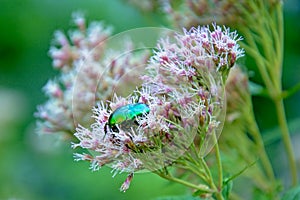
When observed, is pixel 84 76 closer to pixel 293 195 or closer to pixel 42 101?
pixel 293 195

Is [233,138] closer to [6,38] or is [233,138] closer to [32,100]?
[32,100]

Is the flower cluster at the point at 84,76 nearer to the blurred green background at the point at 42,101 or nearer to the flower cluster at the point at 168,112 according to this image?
the flower cluster at the point at 168,112

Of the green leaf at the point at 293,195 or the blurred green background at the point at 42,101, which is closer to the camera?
the green leaf at the point at 293,195

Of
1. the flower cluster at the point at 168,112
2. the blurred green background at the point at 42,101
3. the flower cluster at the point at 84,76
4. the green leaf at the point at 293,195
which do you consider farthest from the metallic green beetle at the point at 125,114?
the blurred green background at the point at 42,101

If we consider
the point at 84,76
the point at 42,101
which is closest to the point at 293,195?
the point at 84,76

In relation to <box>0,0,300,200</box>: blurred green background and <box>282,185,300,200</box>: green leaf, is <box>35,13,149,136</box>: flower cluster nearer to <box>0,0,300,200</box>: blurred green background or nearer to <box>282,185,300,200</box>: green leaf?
<box>282,185,300,200</box>: green leaf

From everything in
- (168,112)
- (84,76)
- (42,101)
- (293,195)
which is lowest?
(293,195)

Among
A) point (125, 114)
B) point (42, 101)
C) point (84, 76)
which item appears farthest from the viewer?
point (42, 101)

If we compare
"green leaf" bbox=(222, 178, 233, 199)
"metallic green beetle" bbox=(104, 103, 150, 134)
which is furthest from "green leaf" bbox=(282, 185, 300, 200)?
"metallic green beetle" bbox=(104, 103, 150, 134)
